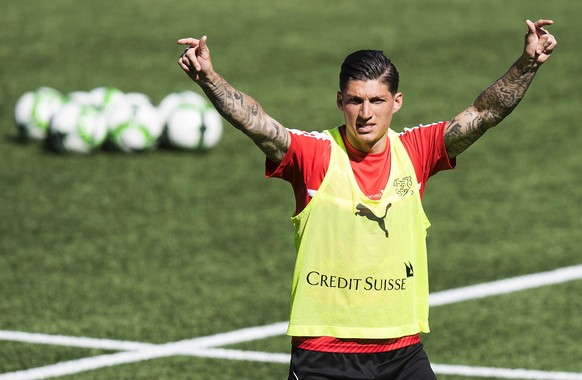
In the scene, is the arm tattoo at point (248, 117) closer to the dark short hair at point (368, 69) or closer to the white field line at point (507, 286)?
the dark short hair at point (368, 69)

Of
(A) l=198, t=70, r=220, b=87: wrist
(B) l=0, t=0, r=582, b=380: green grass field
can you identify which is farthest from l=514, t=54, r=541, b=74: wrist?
(B) l=0, t=0, r=582, b=380: green grass field

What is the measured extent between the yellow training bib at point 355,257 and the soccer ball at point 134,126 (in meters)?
8.65

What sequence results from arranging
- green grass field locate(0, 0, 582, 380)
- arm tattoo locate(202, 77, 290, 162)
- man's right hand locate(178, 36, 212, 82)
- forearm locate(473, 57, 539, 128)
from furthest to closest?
green grass field locate(0, 0, 582, 380) < forearm locate(473, 57, 539, 128) < arm tattoo locate(202, 77, 290, 162) < man's right hand locate(178, 36, 212, 82)

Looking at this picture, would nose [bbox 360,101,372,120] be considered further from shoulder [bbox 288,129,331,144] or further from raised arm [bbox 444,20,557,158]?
raised arm [bbox 444,20,557,158]

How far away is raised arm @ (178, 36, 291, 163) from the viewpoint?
6.36m

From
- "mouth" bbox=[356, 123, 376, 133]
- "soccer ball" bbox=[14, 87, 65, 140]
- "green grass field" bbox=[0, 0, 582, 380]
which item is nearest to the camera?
"mouth" bbox=[356, 123, 376, 133]

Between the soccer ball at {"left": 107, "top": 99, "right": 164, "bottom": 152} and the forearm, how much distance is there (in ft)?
29.0

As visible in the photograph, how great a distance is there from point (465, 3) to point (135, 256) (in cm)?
1263

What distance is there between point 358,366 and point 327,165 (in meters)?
1.11

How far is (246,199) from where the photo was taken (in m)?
13.9

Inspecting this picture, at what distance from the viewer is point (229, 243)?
12586 millimetres

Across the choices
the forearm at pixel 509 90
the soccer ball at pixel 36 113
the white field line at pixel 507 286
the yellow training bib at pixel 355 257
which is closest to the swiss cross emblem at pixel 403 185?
the yellow training bib at pixel 355 257

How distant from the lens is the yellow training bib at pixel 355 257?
6641 mm

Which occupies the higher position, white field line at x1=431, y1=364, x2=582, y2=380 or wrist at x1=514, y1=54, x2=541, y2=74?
wrist at x1=514, y1=54, x2=541, y2=74
